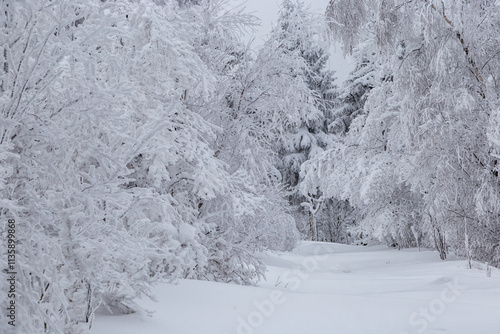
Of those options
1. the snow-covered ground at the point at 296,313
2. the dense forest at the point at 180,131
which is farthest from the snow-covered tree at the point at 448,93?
the snow-covered ground at the point at 296,313

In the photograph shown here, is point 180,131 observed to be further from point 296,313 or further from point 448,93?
point 448,93

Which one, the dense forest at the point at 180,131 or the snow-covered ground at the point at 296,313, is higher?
the dense forest at the point at 180,131

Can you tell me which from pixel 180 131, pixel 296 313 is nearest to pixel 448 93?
pixel 180 131

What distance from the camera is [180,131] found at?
5492mm

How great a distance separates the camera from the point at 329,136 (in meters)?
24.1

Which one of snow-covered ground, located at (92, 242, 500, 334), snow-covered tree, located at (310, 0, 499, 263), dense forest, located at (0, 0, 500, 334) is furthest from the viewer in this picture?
snow-covered tree, located at (310, 0, 499, 263)

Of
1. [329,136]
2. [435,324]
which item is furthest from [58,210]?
[329,136]

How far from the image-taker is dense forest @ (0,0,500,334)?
242 cm

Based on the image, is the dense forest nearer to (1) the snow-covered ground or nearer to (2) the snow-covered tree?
(2) the snow-covered tree

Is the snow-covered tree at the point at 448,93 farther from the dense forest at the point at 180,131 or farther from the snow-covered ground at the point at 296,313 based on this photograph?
the snow-covered ground at the point at 296,313

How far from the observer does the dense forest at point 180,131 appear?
2416mm

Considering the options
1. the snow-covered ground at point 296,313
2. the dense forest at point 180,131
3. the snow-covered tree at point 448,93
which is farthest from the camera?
the snow-covered tree at point 448,93

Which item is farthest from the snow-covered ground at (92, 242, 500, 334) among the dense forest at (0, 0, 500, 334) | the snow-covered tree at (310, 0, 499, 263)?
the snow-covered tree at (310, 0, 499, 263)

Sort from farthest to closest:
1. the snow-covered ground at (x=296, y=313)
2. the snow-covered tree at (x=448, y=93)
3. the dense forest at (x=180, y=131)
A: the snow-covered tree at (x=448, y=93)
the snow-covered ground at (x=296, y=313)
the dense forest at (x=180, y=131)
